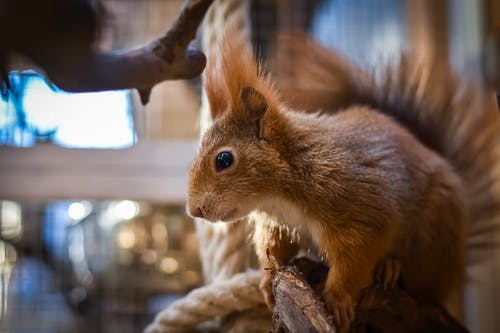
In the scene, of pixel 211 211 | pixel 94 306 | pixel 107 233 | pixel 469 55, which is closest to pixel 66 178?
pixel 107 233

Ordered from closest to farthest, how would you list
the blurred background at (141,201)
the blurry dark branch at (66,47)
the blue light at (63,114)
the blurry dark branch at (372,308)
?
the blurry dark branch at (66,47)
the blue light at (63,114)
the blurry dark branch at (372,308)
the blurred background at (141,201)

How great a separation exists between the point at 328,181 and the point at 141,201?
675 millimetres

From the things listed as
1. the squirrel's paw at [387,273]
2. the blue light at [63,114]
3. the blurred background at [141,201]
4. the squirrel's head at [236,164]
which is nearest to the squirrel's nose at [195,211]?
the squirrel's head at [236,164]

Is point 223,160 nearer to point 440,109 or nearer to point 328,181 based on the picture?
point 328,181

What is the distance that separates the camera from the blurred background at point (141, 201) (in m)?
1.19

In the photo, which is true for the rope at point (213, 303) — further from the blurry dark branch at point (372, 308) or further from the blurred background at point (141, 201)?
the blurred background at point (141, 201)

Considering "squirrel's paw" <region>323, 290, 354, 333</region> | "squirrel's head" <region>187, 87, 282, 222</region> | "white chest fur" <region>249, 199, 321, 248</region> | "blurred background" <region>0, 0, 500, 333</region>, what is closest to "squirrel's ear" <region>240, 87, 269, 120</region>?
"squirrel's head" <region>187, 87, 282, 222</region>

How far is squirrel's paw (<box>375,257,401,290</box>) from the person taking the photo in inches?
27.7

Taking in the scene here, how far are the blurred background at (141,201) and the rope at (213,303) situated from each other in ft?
1.00

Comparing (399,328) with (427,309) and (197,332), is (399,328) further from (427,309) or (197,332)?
(197,332)

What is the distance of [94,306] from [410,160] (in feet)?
3.24

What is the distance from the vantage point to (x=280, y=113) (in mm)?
687

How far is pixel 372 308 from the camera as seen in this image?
2.23 ft

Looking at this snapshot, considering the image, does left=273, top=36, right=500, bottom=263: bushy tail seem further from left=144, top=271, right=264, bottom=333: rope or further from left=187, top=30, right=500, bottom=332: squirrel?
left=144, top=271, right=264, bottom=333: rope
